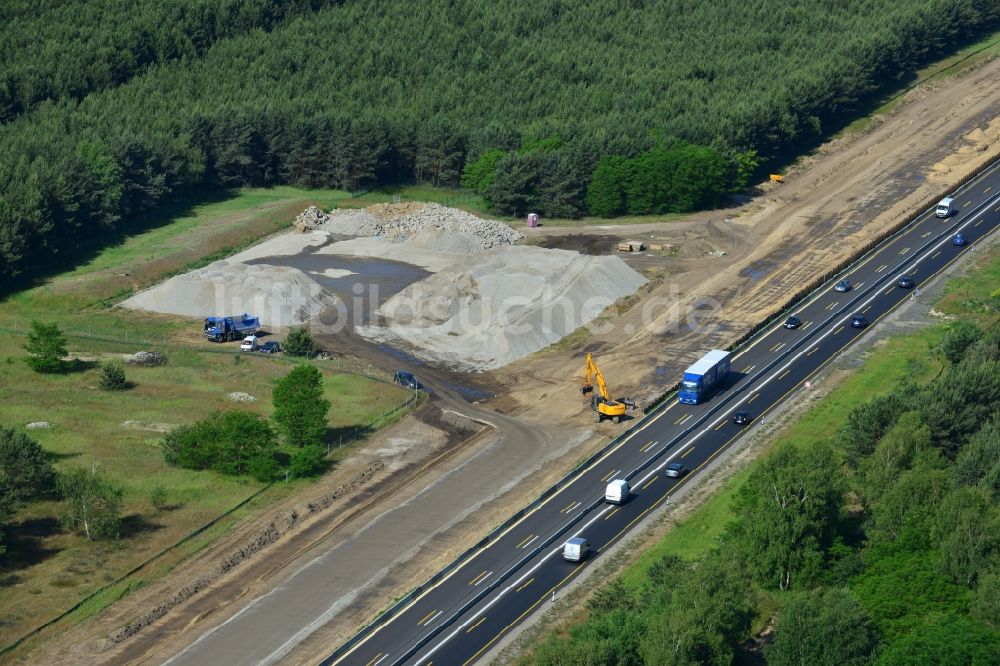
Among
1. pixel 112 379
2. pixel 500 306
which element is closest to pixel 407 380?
pixel 500 306

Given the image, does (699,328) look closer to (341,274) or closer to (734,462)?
(734,462)

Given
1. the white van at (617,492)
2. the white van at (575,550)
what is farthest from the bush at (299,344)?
the white van at (575,550)

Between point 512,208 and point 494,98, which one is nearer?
point 512,208

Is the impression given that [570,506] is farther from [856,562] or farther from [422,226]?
[422,226]

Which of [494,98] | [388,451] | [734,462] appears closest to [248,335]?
[388,451]

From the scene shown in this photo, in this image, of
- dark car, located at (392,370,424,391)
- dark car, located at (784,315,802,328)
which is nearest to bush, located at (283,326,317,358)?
dark car, located at (392,370,424,391)
